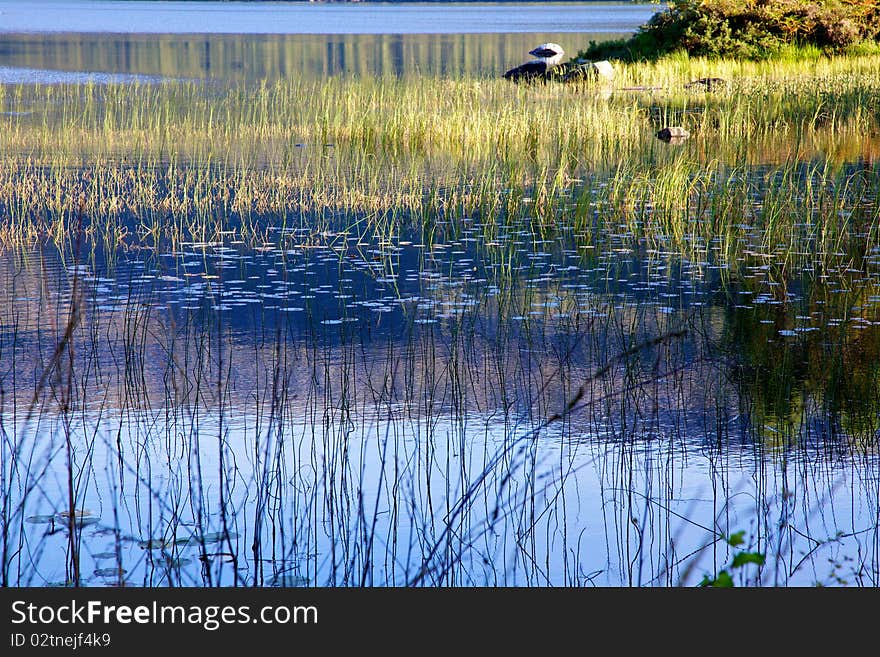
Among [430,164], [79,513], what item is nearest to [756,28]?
[430,164]

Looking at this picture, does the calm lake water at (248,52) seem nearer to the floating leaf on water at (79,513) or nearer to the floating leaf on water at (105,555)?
the floating leaf on water at (79,513)

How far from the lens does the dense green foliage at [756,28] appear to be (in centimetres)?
2959

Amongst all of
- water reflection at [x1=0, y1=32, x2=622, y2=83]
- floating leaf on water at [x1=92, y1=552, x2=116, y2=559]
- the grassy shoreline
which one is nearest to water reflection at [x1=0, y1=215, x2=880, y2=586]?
floating leaf on water at [x1=92, y1=552, x2=116, y2=559]

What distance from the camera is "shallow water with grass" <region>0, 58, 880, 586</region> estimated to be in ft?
14.2

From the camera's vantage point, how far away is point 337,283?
8.58 meters

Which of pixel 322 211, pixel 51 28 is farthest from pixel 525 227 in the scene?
pixel 51 28

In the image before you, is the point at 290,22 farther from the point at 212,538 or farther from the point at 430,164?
the point at 212,538

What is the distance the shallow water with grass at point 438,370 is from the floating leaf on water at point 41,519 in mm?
15

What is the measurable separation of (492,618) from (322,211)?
8.53 m

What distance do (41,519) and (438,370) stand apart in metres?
2.55

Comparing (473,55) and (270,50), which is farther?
(270,50)

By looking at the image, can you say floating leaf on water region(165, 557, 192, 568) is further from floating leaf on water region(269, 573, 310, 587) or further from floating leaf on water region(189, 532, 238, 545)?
floating leaf on water region(269, 573, 310, 587)

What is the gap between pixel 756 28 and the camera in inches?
1180

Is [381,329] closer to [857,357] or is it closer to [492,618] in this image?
[857,357]
